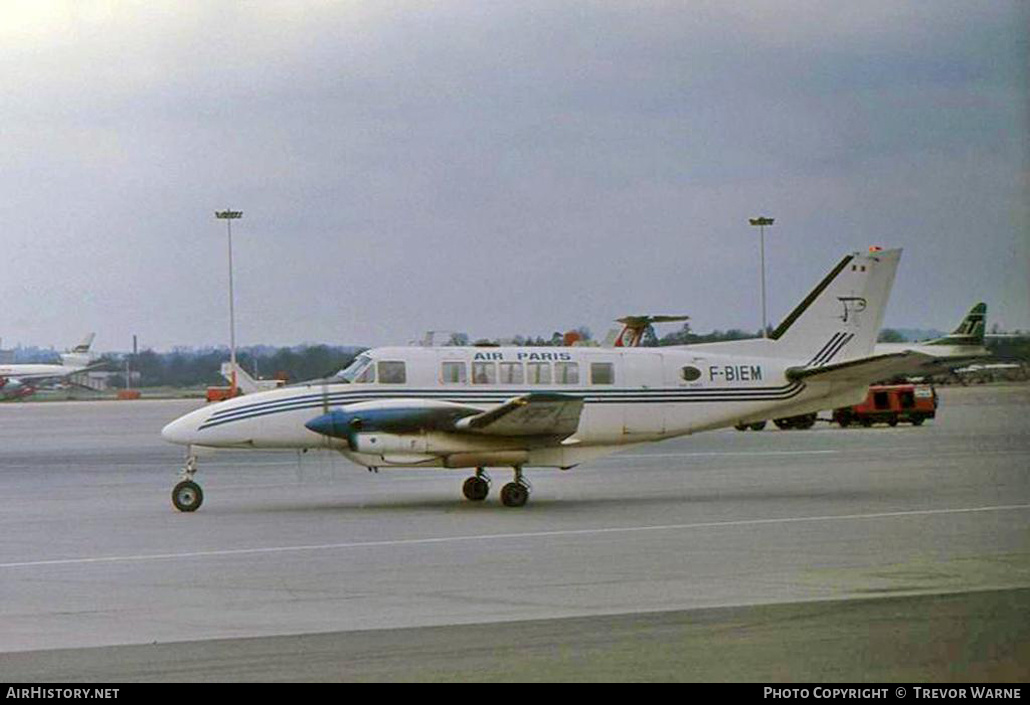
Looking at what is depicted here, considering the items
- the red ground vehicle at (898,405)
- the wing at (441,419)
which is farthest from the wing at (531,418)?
the red ground vehicle at (898,405)

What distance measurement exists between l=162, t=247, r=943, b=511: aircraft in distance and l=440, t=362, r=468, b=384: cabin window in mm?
21

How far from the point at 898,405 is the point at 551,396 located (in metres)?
27.9

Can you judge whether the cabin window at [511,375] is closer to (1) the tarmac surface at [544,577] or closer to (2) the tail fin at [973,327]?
(1) the tarmac surface at [544,577]

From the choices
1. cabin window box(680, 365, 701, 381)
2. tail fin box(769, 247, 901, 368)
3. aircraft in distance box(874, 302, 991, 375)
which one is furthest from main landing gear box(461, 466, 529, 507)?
aircraft in distance box(874, 302, 991, 375)

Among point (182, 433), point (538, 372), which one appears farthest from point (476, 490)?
point (182, 433)

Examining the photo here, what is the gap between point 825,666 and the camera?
8.89 meters

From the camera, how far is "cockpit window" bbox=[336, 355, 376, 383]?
21.9 meters

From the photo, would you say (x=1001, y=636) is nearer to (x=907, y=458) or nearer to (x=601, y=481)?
(x=601, y=481)

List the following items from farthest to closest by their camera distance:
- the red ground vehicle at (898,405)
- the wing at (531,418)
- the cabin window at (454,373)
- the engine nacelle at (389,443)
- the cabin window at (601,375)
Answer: the red ground vehicle at (898,405)
the cabin window at (601,375)
the cabin window at (454,373)
the engine nacelle at (389,443)
the wing at (531,418)

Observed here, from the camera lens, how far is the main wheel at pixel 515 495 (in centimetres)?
2138

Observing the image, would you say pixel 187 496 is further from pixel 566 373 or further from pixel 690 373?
pixel 690 373

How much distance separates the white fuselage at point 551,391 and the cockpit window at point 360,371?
0.24 feet

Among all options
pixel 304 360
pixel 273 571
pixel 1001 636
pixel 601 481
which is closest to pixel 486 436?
pixel 304 360

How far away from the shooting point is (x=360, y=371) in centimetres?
2200
